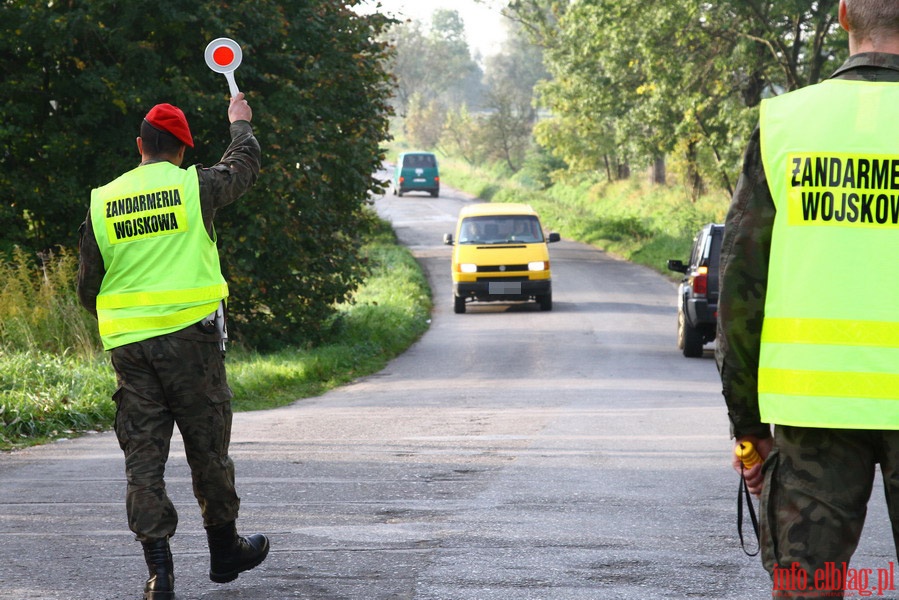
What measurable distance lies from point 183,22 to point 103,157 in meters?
2.22

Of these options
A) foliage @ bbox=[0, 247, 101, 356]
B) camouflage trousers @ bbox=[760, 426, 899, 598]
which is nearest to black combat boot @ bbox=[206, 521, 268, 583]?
camouflage trousers @ bbox=[760, 426, 899, 598]

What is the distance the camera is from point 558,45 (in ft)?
158

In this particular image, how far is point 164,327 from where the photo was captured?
4.88 metres

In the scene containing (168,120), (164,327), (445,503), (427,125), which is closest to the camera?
(164,327)

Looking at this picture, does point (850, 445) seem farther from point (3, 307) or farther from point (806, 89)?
point (3, 307)

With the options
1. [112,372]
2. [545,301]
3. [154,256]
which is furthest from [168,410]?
[545,301]

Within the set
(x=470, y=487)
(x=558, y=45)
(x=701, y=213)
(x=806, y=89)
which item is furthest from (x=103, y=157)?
(x=558, y=45)

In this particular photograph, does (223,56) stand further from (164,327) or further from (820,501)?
(820,501)

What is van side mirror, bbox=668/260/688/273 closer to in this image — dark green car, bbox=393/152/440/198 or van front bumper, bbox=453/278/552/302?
van front bumper, bbox=453/278/552/302

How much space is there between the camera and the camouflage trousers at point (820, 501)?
267cm

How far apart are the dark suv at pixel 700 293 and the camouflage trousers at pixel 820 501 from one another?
13549mm

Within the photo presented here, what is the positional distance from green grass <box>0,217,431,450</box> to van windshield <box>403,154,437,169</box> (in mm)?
38423

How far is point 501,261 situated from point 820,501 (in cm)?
2145

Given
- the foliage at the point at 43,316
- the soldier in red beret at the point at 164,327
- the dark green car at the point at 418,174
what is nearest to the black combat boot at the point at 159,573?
the soldier in red beret at the point at 164,327
